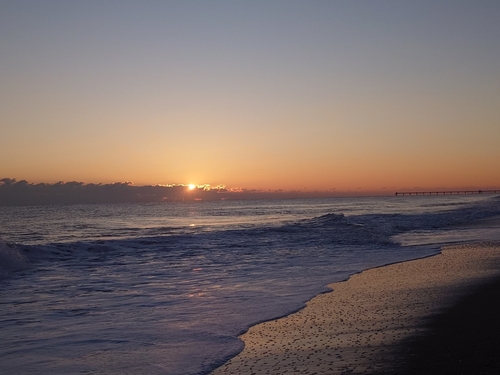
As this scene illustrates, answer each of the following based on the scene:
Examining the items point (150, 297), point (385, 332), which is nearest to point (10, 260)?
point (150, 297)

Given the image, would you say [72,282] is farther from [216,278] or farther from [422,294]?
[422,294]

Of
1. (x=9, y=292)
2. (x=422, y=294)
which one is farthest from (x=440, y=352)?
(x=9, y=292)

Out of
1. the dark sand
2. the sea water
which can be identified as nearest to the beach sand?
the dark sand

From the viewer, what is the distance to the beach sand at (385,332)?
5059 millimetres

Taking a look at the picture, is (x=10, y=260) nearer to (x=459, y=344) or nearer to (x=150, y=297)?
(x=150, y=297)

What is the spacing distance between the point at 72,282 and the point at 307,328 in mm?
7708

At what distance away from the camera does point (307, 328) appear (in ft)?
22.7

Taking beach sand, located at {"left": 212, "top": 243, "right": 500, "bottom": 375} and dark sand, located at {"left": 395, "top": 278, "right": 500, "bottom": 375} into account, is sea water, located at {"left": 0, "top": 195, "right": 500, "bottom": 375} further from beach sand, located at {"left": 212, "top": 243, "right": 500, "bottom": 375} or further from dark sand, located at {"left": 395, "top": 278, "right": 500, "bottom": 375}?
dark sand, located at {"left": 395, "top": 278, "right": 500, "bottom": 375}

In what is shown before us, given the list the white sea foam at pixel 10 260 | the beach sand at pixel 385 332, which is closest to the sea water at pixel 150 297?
the white sea foam at pixel 10 260

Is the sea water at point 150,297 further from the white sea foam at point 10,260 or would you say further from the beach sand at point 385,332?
the beach sand at point 385,332

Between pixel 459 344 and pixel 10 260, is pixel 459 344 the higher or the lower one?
the higher one

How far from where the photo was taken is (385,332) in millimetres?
6367

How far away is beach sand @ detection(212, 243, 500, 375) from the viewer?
5059mm

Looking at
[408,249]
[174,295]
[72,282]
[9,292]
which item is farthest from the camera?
[408,249]
